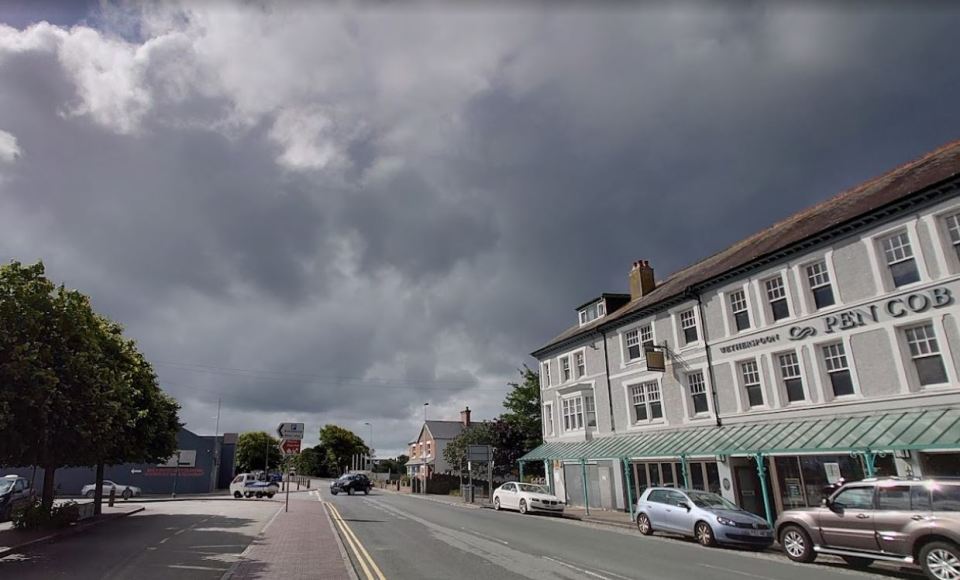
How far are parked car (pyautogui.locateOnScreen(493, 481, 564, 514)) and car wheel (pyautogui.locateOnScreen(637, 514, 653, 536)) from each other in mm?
8638

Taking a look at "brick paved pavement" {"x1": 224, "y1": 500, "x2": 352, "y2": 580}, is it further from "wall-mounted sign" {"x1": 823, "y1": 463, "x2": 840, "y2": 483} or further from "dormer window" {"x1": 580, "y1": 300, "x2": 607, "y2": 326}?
"dormer window" {"x1": 580, "y1": 300, "x2": 607, "y2": 326}

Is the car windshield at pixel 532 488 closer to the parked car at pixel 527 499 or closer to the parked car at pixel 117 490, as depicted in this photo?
the parked car at pixel 527 499

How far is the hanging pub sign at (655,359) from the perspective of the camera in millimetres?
25016

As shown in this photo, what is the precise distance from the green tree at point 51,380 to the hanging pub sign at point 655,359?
20.4 meters

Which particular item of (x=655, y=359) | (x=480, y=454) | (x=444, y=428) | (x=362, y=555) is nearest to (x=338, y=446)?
(x=444, y=428)

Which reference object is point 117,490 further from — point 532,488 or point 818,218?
point 818,218

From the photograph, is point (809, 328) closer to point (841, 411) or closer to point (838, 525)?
point (841, 411)

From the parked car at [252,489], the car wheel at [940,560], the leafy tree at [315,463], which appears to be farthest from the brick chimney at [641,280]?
the leafy tree at [315,463]

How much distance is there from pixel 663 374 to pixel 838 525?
44.4 feet

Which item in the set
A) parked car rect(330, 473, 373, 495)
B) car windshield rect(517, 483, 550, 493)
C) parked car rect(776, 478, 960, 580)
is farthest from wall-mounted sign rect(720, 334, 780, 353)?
parked car rect(330, 473, 373, 495)

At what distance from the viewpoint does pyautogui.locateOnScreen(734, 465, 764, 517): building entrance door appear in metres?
21.0

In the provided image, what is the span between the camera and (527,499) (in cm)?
2769

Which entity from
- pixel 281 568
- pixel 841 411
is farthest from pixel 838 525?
pixel 281 568

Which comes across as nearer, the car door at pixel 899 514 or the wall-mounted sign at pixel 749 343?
the car door at pixel 899 514
